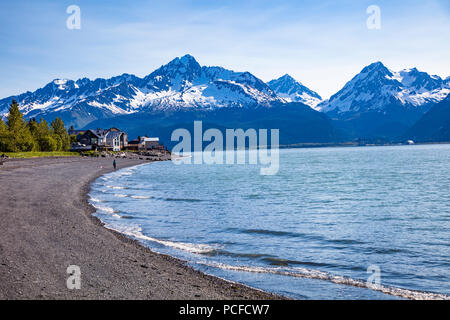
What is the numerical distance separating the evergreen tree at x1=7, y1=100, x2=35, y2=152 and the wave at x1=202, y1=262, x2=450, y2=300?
96.4 m

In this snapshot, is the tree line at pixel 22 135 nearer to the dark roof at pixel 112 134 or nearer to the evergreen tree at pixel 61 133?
the evergreen tree at pixel 61 133

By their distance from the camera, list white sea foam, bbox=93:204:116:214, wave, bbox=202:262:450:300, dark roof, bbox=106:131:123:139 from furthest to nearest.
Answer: dark roof, bbox=106:131:123:139 < white sea foam, bbox=93:204:116:214 < wave, bbox=202:262:450:300

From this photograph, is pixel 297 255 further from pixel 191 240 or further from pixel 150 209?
pixel 150 209

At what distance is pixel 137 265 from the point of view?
18.3m

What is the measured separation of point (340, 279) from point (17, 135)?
103 m

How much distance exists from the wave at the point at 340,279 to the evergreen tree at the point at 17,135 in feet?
316

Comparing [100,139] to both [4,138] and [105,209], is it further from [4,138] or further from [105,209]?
[105,209]

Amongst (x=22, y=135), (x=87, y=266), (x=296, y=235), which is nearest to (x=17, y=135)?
(x=22, y=135)

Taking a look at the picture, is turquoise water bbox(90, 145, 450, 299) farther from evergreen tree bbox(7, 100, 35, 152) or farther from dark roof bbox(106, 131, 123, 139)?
dark roof bbox(106, 131, 123, 139)

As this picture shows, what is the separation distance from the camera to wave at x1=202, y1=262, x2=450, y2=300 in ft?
52.2

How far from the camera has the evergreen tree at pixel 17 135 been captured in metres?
101

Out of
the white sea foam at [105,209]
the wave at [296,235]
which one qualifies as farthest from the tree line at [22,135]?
the wave at [296,235]

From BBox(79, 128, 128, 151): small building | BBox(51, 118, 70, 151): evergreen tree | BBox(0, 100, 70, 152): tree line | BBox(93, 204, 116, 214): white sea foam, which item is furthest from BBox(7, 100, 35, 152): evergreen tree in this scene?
BBox(93, 204, 116, 214): white sea foam
